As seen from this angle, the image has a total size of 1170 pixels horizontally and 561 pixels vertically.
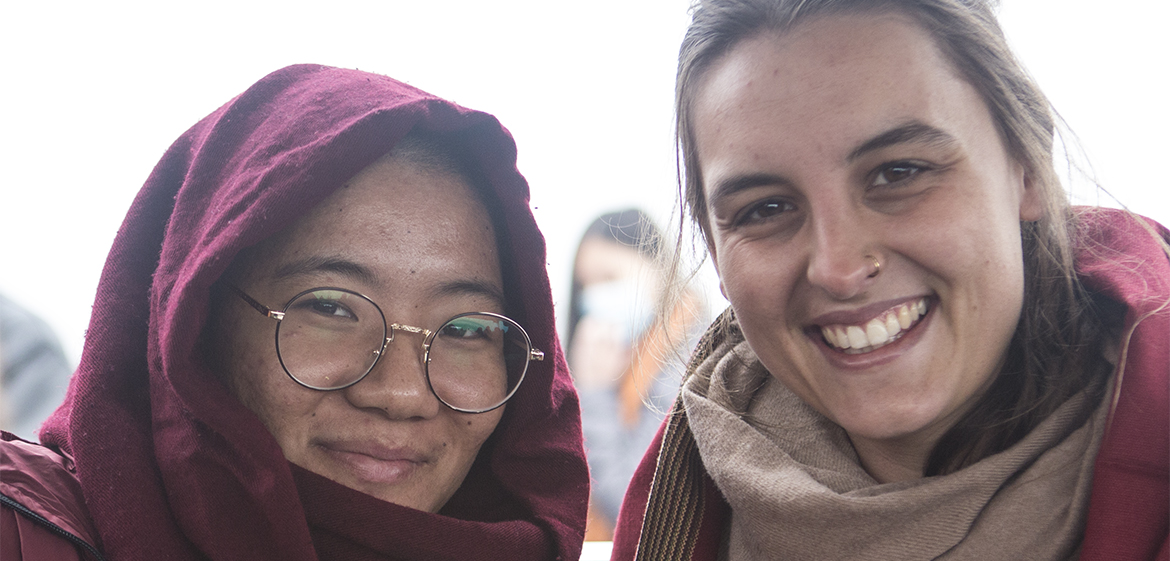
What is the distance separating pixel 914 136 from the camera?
3.30ft

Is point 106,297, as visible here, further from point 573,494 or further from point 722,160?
point 722,160

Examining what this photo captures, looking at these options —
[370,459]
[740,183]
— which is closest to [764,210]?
[740,183]

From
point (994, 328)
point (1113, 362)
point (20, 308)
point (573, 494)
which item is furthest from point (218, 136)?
point (20, 308)

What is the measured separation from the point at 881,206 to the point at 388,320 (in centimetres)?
77

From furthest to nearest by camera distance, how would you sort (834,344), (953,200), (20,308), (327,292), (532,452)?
(20,308)
(532,452)
(327,292)
(834,344)
(953,200)

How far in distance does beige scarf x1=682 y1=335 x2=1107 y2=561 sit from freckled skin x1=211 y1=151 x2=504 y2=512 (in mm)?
472

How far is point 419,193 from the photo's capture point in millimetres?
1320

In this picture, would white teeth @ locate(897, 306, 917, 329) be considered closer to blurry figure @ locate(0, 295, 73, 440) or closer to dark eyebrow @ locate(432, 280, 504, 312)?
dark eyebrow @ locate(432, 280, 504, 312)

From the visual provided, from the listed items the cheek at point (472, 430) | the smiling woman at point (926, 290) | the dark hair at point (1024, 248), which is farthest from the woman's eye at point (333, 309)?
the dark hair at point (1024, 248)

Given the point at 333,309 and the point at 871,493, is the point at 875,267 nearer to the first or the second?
the point at 871,493

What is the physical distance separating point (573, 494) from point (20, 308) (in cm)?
213

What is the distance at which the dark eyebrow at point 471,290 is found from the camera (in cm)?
129

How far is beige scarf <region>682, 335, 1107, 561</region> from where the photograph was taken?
1002mm

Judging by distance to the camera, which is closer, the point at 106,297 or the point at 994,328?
the point at 994,328
